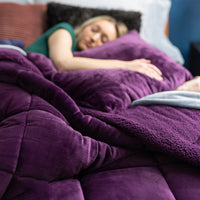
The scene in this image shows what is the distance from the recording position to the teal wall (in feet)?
6.86

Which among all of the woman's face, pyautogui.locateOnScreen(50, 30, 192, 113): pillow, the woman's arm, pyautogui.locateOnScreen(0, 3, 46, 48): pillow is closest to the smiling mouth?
the woman's face

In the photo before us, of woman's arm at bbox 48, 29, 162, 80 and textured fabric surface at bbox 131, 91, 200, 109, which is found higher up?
textured fabric surface at bbox 131, 91, 200, 109

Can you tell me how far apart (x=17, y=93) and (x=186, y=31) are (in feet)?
5.80

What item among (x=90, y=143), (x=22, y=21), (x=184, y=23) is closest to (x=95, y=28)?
(x=22, y=21)

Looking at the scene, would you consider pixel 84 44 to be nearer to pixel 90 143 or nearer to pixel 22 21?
pixel 22 21

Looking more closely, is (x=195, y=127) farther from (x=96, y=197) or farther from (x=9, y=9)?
(x=9, y=9)

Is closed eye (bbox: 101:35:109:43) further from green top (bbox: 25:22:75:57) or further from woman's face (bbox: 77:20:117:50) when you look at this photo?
green top (bbox: 25:22:75:57)

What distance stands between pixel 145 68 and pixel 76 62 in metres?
0.31

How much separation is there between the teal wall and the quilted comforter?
4.77 ft

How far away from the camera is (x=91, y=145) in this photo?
2.17 feet

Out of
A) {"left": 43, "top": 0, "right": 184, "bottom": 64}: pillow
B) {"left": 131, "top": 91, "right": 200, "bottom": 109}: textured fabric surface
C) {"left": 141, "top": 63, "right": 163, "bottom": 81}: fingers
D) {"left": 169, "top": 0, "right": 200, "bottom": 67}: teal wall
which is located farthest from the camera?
{"left": 169, "top": 0, "right": 200, "bottom": 67}: teal wall

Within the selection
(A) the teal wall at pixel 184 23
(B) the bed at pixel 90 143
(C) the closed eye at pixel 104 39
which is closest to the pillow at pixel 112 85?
(B) the bed at pixel 90 143

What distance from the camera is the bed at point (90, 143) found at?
1.92 feet

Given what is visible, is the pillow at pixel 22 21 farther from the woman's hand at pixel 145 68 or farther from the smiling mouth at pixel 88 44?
the woman's hand at pixel 145 68
